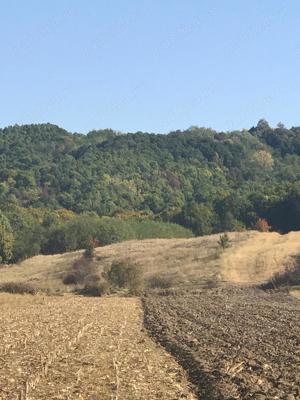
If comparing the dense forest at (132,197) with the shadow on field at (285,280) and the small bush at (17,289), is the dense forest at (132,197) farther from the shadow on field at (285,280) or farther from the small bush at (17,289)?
the shadow on field at (285,280)

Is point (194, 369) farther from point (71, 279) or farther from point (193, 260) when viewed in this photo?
point (71, 279)

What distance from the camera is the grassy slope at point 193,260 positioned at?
7706cm

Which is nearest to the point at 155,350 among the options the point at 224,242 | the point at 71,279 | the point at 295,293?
the point at 295,293

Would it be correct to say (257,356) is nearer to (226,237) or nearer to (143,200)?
(226,237)

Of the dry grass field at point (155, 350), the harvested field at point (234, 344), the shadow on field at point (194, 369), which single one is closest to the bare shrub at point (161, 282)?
the dry grass field at point (155, 350)

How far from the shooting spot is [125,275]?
243 ft

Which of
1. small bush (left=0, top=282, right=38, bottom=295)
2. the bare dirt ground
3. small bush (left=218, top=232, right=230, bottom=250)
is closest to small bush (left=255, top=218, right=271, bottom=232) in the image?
small bush (left=218, top=232, right=230, bottom=250)

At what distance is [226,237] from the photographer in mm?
85688

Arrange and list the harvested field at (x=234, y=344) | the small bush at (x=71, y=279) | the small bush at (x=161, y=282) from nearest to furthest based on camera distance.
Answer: the harvested field at (x=234, y=344) < the small bush at (x=161, y=282) < the small bush at (x=71, y=279)

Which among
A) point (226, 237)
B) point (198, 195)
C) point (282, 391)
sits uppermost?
point (198, 195)

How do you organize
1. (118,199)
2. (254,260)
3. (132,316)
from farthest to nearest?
(118,199), (254,260), (132,316)

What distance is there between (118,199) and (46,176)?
2160cm

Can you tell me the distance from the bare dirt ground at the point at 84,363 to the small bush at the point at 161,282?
39.2 meters

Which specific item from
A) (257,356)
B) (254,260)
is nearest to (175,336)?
(257,356)
